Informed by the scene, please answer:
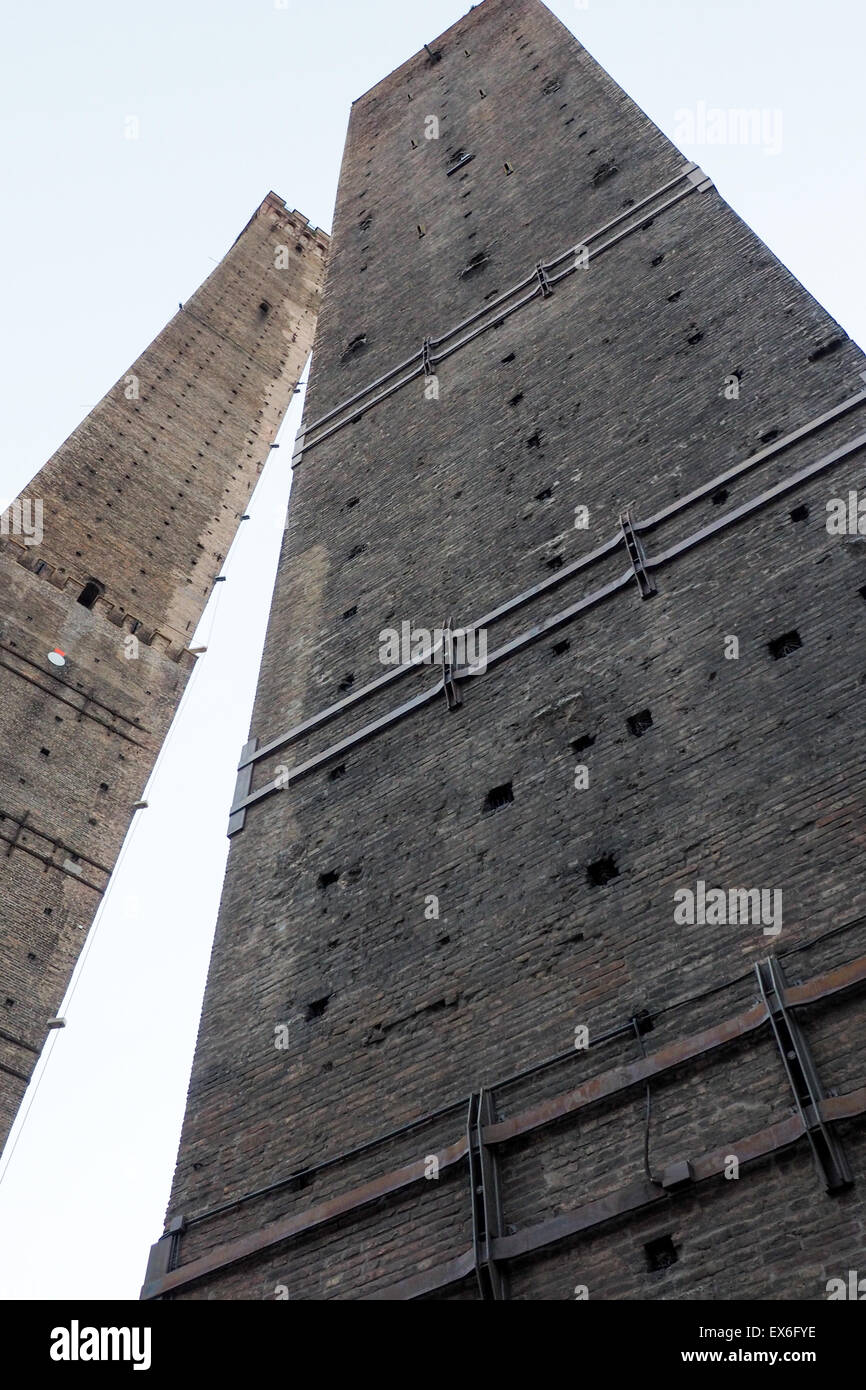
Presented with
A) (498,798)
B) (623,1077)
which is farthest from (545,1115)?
(498,798)

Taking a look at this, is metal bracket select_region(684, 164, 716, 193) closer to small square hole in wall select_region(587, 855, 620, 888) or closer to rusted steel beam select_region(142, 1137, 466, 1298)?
small square hole in wall select_region(587, 855, 620, 888)

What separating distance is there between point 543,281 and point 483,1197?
10297mm

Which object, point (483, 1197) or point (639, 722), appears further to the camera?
point (639, 722)

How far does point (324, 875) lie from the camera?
1006 cm

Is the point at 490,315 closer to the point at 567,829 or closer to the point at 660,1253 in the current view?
the point at 567,829

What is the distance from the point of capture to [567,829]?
8961 mm

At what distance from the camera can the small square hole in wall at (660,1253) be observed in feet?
21.4

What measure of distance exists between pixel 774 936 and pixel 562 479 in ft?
18.1

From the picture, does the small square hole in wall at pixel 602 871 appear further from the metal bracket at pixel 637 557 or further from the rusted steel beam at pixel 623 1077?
the metal bracket at pixel 637 557

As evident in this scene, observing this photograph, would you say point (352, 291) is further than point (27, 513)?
No

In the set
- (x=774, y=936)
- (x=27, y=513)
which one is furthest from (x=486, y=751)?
(x=27, y=513)

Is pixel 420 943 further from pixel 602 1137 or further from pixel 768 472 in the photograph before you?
pixel 768 472

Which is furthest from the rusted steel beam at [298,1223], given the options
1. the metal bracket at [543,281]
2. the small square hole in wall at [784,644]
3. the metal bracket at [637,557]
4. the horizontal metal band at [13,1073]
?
the horizontal metal band at [13,1073]
